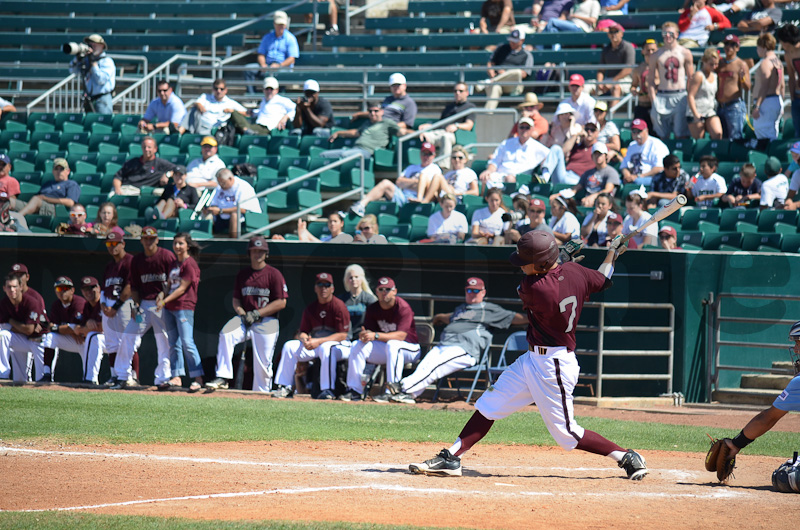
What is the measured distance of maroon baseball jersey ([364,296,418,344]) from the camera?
38.1ft

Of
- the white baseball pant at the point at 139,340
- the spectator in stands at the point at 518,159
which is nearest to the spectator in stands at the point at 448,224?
the spectator in stands at the point at 518,159

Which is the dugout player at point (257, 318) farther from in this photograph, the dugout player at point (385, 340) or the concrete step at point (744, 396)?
the concrete step at point (744, 396)

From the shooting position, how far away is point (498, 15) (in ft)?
64.1

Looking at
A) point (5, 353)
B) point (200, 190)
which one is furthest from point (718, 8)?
point (5, 353)

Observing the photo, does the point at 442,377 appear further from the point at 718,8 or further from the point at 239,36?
the point at 239,36

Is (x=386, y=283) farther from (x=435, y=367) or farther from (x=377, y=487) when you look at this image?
(x=377, y=487)

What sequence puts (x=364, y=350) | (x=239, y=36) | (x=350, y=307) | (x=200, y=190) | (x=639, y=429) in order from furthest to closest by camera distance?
(x=239, y=36), (x=200, y=190), (x=350, y=307), (x=364, y=350), (x=639, y=429)

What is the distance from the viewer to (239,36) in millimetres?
20844

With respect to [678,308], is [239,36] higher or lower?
higher

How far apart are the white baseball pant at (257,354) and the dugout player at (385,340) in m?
1.07

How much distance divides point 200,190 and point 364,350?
4873 mm

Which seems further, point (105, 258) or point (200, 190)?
point (200, 190)

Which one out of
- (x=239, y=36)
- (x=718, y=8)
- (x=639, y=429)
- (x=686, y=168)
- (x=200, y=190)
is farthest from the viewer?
(x=239, y=36)

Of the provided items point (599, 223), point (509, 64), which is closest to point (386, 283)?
point (599, 223)
